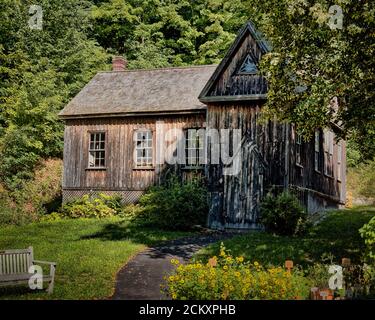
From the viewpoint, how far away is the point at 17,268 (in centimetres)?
1116

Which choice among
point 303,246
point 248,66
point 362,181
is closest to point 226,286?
point 303,246

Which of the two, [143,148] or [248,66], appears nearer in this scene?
[248,66]

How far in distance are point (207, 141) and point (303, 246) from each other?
303 inches

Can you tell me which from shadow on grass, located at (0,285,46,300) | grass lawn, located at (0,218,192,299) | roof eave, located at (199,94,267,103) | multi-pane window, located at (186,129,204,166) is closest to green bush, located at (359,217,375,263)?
grass lawn, located at (0,218,192,299)

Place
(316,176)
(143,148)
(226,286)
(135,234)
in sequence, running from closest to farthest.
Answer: (226,286) < (135,234) < (316,176) < (143,148)

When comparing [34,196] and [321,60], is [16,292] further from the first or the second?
[34,196]

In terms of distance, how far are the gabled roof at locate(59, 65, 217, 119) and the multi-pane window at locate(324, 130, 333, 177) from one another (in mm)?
7116

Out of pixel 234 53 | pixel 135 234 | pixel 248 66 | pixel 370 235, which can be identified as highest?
pixel 234 53

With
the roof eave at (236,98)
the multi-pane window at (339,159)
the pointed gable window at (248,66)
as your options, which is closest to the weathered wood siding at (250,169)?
the roof eave at (236,98)

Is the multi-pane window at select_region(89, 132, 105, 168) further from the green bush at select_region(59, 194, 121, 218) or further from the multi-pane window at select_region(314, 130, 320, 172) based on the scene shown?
the multi-pane window at select_region(314, 130, 320, 172)

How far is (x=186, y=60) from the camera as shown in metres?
44.0

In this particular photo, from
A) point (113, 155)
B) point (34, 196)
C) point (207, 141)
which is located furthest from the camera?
point (34, 196)

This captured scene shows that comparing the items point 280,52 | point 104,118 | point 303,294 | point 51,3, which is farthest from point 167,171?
point 51,3
